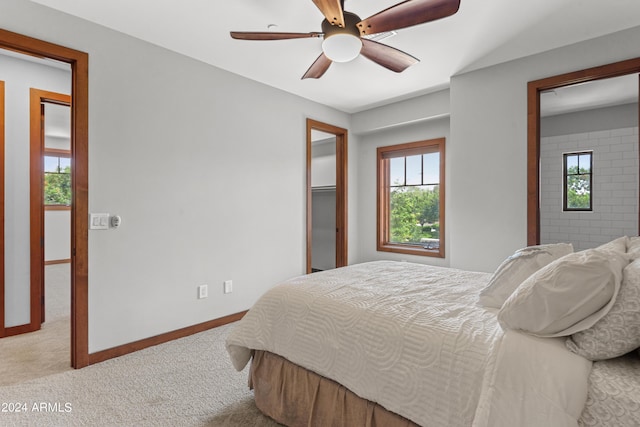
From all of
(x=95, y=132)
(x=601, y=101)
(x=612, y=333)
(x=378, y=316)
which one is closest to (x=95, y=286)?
(x=95, y=132)

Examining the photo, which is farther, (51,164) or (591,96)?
(51,164)

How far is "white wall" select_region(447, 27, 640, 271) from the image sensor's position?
117 inches

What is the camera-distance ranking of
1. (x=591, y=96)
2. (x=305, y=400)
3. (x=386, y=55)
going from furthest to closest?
(x=591, y=96), (x=386, y=55), (x=305, y=400)

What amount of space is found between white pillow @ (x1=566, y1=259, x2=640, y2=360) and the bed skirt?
26.9 inches

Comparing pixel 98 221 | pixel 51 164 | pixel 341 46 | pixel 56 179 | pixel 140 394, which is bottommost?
pixel 140 394

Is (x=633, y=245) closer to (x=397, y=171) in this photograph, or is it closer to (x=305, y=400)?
(x=305, y=400)

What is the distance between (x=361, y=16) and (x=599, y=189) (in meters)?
3.98

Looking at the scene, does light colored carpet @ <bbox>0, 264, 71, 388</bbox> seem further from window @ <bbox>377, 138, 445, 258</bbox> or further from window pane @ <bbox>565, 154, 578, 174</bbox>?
window pane @ <bbox>565, 154, 578, 174</bbox>

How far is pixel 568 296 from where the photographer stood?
102cm

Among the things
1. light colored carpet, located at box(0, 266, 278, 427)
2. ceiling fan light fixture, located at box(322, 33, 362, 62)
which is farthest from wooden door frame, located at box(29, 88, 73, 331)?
ceiling fan light fixture, located at box(322, 33, 362, 62)

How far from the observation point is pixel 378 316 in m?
1.42

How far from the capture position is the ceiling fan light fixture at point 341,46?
6.69 ft

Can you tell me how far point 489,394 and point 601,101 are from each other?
4.55 m

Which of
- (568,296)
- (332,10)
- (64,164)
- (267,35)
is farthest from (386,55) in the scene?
(64,164)
